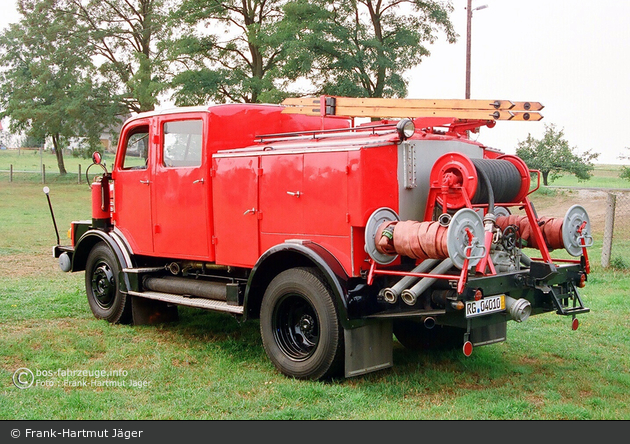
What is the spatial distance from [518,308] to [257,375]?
2311 mm

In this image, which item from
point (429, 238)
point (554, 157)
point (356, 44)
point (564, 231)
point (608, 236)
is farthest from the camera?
point (554, 157)

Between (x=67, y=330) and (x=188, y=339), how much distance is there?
1410 mm

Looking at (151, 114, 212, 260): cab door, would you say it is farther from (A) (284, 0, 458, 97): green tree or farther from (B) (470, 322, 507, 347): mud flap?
(A) (284, 0, 458, 97): green tree

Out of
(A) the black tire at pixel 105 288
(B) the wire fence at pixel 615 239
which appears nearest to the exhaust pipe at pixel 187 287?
(A) the black tire at pixel 105 288

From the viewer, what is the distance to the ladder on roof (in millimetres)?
5605

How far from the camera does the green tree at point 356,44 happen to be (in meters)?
22.0

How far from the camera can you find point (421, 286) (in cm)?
509

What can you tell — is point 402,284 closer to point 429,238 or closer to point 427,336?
point 429,238

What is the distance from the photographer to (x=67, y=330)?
24.9 ft

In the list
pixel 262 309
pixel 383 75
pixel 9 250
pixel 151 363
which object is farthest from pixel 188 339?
pixel 383 75

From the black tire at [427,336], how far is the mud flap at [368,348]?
105cm

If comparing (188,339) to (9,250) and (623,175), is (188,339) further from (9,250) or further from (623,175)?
(623,175)

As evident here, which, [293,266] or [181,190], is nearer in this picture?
[293,266]

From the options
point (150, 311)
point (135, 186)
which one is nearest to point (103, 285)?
point (150, 311)
